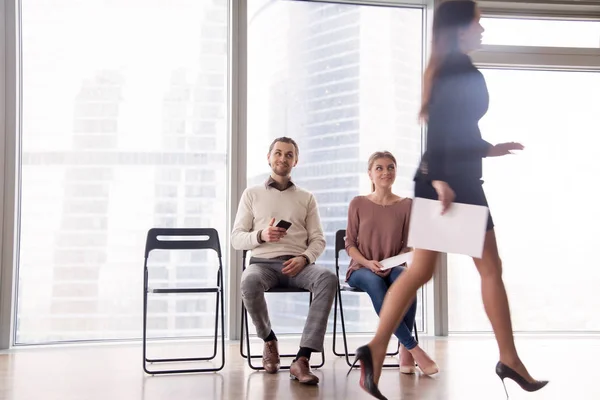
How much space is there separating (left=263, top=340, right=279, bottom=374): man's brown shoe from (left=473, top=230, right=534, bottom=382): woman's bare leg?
1.26 meters

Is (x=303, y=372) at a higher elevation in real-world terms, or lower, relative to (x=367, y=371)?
lower

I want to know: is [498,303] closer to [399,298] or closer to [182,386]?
[399,298]

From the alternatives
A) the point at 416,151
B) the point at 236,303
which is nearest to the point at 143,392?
the point at 236,303

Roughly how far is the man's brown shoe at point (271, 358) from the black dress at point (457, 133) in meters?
1.39

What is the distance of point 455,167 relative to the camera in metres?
2.44

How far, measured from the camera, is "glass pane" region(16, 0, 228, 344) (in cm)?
425

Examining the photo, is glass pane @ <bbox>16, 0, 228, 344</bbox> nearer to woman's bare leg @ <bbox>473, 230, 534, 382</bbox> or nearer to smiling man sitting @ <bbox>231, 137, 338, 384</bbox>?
smiling man sitting @ <bbox>231, 137, 338, 384</bbox>

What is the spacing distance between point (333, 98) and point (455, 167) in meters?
2.41

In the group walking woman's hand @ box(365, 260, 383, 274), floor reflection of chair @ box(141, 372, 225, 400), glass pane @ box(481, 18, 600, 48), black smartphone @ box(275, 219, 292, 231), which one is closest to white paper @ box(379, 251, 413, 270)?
walking woman's hand @ box(365, 260, 383, 274)

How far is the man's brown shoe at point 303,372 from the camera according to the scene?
300 cm

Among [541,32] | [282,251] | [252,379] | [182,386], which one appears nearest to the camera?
[182,386]

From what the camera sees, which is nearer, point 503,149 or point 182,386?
point 503,149

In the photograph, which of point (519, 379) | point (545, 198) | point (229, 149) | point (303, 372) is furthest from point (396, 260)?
point (545, 198)

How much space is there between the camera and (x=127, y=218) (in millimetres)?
4363
